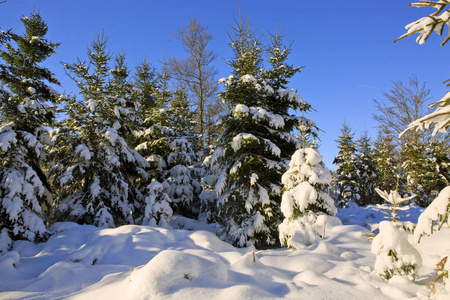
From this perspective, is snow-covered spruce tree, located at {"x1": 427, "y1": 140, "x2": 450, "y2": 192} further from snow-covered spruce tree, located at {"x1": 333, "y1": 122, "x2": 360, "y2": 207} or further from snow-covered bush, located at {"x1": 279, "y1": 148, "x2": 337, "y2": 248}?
snow-covered bush, located at {"x1": 279, "y1": 148, "x2": 337, "y2": 248}

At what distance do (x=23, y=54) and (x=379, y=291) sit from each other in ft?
43.7

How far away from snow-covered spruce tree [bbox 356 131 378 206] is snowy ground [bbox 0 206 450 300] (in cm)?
2023

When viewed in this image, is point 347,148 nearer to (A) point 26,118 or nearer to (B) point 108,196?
(B) point 108,196

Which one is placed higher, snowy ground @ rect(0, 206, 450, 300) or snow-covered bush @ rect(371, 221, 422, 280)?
snow-covered bush @ rect(371, 221, 422, 280)

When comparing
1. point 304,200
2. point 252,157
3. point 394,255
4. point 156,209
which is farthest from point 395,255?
point 156,209

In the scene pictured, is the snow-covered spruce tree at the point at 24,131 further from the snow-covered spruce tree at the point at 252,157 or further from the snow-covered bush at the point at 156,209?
the snow-covered spruce tree at the point at 252,157

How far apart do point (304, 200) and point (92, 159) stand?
9289 millimetres

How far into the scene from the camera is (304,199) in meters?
6.13

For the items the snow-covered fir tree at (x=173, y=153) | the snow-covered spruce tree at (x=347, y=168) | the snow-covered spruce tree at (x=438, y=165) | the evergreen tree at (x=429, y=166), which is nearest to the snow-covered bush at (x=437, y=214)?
the snow-covered fir tree at (x=173, y=153)

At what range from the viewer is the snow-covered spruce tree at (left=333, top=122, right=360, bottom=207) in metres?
22.6

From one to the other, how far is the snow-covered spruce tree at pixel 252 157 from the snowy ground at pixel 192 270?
264 cm

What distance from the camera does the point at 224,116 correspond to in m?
10.2

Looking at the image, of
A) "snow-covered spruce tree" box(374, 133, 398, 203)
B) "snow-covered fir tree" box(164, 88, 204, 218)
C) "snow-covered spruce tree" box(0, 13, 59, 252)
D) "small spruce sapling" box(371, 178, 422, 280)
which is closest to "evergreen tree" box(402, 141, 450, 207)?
"snow-covered spruce tree" box(374, 133, 398, 203)

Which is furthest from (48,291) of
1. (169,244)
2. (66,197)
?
(66,197)
